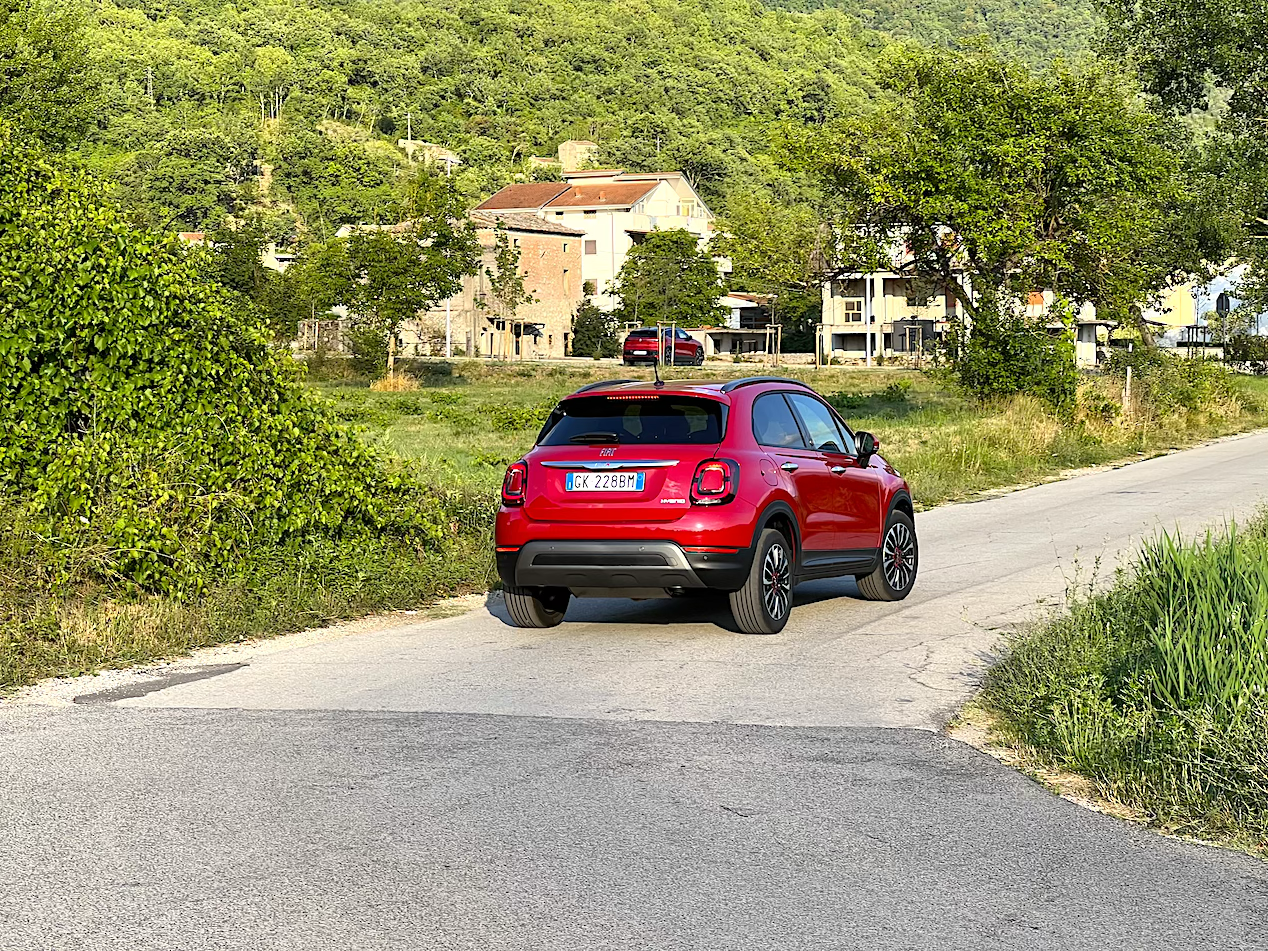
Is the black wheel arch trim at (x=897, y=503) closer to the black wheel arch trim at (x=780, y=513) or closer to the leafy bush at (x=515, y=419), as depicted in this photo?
the black wheel arch trim at (x=780, y=513)

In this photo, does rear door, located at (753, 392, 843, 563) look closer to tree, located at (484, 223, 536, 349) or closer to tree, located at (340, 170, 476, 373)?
tree, located at (340, 170, 476, 373)

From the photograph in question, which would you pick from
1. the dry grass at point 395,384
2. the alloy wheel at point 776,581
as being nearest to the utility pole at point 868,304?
the dry grass at point 395,384

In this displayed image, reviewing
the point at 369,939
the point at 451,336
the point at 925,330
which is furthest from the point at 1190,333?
the point at 369,939

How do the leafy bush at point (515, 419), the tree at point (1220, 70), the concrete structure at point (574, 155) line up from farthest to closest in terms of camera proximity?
the concrete structure at point (574, 155) → the tree at point (1220, 70) → the leafy bush at point (515, 419)

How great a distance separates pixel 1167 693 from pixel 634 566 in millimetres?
4036

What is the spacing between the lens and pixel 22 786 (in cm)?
674

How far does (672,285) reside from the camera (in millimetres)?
103000

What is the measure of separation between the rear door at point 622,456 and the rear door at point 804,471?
54 centimetres

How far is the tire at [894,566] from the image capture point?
12312mm

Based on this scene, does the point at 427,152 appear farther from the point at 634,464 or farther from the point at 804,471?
the point at 634,464

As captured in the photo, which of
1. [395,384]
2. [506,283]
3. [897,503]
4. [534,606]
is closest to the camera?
[534,606]

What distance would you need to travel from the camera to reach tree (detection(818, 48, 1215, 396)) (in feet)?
104

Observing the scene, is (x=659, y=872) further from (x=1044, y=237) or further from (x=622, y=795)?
(x=1044, y=237)

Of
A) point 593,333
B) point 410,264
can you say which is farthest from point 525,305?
point 410,264
